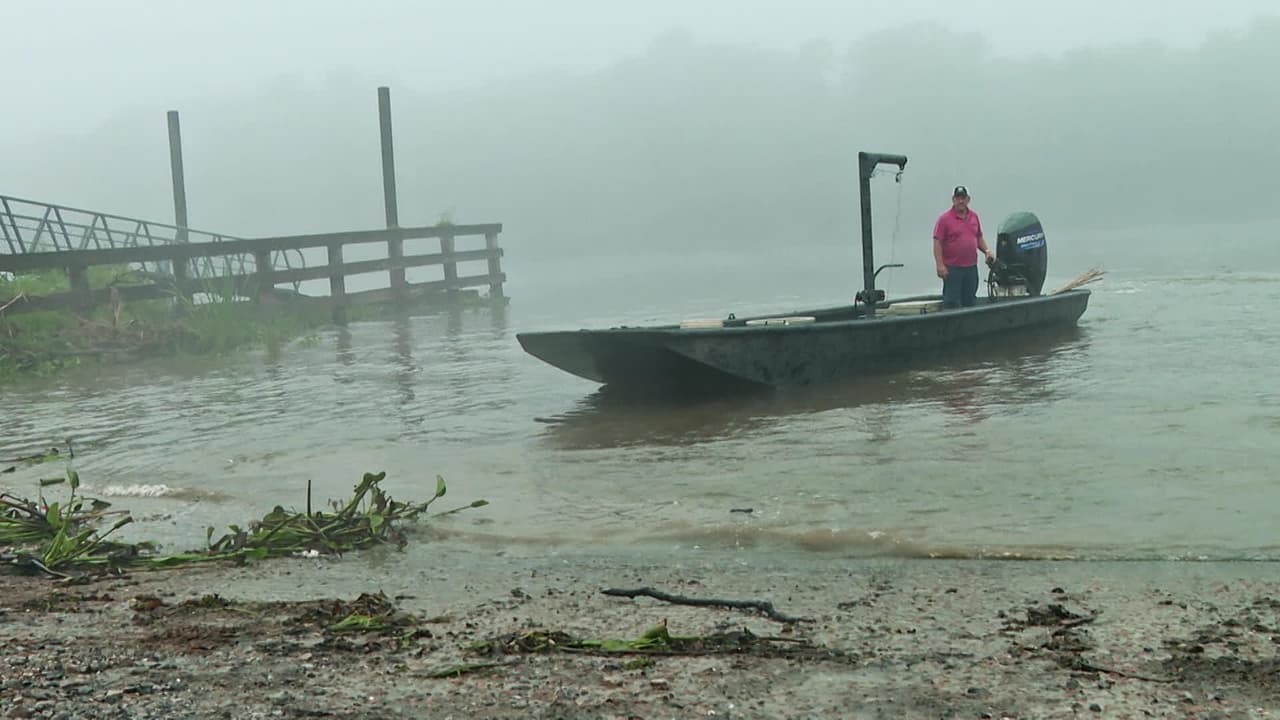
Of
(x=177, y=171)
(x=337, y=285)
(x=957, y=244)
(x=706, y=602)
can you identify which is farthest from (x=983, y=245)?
(x=177, y=171)

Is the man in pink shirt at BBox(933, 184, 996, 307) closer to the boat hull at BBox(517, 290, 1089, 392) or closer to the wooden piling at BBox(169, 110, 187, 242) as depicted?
the boat hull at BBox(517, 290, 1089, 392)

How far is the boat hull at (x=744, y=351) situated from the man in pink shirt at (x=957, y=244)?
2.65 ft

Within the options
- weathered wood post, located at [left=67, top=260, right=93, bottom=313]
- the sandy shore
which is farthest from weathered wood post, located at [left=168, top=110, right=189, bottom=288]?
the sandy shore

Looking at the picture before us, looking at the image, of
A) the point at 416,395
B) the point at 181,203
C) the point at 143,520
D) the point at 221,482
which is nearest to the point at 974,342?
the point at 416,395

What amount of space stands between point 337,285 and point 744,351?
14889mm

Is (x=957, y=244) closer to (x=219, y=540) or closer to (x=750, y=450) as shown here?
(x=750, y=450)

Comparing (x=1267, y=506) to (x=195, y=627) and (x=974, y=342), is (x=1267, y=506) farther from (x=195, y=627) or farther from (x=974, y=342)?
(x=974, y=342)

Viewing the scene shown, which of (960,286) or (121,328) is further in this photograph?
(121,328)

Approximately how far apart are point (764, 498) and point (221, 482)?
3826 millimetres

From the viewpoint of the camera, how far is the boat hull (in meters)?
10.5

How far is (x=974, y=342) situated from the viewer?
13.1 meters

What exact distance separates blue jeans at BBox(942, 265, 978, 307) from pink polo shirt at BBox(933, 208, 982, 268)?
0.13m

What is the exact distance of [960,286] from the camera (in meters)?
13.5

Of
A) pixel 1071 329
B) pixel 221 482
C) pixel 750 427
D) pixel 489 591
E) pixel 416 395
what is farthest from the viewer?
pixel 1071 329
